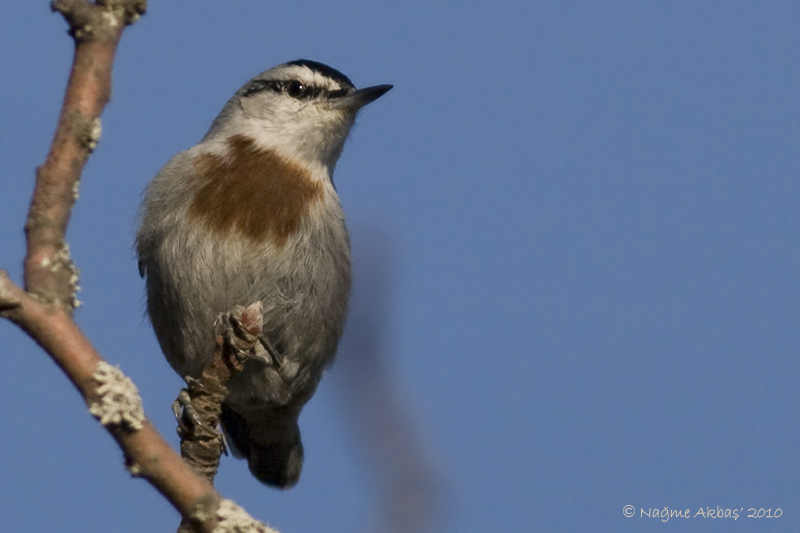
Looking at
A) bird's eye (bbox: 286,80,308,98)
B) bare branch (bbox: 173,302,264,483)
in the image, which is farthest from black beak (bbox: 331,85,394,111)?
bare branch (bbox: 173,302,264,483)

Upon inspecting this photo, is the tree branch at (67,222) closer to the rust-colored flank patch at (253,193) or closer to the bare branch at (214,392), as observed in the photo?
the bare branch at (214,392)

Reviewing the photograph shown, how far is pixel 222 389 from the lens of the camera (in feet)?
12.7

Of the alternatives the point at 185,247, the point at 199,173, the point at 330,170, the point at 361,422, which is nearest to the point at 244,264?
the point at 185,247

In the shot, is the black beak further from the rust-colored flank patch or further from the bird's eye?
the rust-colored flank patch

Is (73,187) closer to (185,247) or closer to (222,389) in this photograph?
(222,389)

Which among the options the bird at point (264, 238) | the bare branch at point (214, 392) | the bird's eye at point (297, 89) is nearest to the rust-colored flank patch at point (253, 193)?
the bird at point (264, 238)

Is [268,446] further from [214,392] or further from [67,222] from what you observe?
[67,222]

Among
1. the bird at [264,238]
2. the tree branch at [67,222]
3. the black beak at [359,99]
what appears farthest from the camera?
the black beak at [359,99]

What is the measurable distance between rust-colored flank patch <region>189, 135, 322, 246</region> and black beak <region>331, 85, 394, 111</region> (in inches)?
26.6

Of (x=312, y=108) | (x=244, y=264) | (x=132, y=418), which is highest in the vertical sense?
(x=312, y=108)

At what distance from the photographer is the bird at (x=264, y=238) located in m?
5.15

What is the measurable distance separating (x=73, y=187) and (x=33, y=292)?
0.30 metres

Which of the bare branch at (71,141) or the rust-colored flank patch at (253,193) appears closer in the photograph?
the bare branch at (71,141)

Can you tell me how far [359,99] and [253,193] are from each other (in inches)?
47.2
